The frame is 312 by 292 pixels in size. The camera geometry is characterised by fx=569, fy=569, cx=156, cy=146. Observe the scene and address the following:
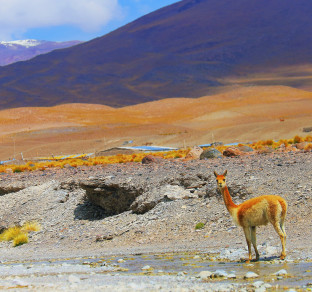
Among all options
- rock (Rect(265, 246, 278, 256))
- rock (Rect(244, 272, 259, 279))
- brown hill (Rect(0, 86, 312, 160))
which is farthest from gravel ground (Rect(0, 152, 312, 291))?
brown hill (Rect(0, 86, 312, 160))

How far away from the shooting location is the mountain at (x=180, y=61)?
117 meters

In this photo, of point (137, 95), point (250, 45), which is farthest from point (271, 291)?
point (250, 45)

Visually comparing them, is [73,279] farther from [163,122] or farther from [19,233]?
[163,122]

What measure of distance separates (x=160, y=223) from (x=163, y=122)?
230 feet

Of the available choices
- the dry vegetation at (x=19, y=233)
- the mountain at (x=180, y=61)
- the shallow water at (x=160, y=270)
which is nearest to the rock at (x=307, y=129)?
the dry vegetation at (x=19, y=233)

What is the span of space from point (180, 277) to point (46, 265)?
314cm

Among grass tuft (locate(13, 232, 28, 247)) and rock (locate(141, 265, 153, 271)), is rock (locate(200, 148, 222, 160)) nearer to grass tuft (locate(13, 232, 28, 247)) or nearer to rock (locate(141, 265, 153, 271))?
grass tuft (locate(13, 232, 28, 247))

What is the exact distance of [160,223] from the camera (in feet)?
39.8

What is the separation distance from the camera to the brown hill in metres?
53.6

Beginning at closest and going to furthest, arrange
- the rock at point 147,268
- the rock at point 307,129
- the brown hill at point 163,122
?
the rock at point 147,268 → the rock at point 307,129 → the brown hill at point 163,122

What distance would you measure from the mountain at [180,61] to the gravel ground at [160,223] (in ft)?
307

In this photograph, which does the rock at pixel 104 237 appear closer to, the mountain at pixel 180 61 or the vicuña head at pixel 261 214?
the vicuña head at pixel 261 214

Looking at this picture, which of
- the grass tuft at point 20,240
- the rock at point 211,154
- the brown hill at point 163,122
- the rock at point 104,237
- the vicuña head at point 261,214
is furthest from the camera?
the brown hill at point 163,122

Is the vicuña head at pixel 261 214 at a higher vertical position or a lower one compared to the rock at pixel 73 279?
higher
